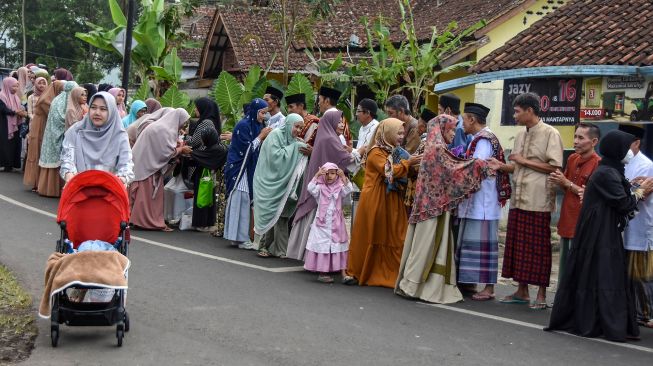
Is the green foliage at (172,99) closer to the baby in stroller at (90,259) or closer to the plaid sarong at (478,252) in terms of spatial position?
Result: the plaid sarong at (478,252)

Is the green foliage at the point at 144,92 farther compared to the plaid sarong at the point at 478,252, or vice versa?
the green foliage at the point at 144,92

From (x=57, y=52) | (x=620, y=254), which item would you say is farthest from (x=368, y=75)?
(x=57, y=52)

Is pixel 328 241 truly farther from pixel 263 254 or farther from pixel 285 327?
pixel 285 327

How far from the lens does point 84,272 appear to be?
7.09m

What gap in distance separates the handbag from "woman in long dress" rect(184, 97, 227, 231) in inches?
2.0

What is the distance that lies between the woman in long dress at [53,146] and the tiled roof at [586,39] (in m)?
7.36

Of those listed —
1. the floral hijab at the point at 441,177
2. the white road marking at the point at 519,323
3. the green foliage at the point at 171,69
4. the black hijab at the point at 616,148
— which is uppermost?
the green foliage at the point at 171,69

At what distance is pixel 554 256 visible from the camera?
46.4 feet

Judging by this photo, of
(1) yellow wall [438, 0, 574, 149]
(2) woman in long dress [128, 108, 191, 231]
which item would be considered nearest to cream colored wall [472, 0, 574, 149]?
(1) yellow wall [438, 0, 574, 149]

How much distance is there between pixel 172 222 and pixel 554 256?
18.9 feet

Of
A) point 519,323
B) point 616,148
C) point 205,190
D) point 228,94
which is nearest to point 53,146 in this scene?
point 205,190

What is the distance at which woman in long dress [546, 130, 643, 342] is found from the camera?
8383 millimetres

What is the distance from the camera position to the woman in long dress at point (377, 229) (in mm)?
10484

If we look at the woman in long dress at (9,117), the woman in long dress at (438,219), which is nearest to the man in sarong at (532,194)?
the woman in long dress at (438,219)
